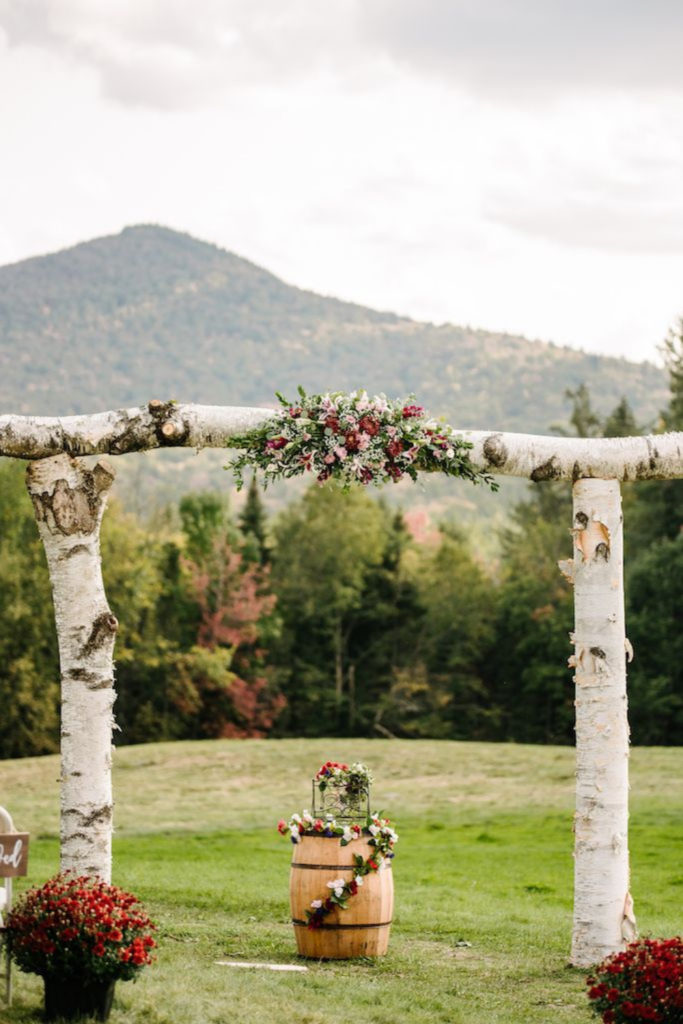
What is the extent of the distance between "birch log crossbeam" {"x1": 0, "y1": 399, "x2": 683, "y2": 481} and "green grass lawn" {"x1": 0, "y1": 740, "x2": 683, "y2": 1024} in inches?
160

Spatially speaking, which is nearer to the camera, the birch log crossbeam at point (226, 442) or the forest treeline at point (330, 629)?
the birch log crossbeam at point (226, 442)

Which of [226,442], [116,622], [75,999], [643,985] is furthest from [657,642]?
[75,999]

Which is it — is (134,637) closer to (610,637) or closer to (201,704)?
(201,704)

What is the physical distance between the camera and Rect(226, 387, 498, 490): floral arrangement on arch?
410 inches

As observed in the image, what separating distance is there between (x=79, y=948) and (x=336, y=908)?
3448 millimetres

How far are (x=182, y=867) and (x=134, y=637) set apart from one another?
31.7 meters

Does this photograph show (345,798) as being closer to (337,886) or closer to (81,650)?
(337,886)

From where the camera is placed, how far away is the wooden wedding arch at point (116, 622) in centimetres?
991

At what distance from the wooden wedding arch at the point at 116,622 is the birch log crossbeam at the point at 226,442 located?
0.03ft

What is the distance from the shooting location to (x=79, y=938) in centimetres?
793

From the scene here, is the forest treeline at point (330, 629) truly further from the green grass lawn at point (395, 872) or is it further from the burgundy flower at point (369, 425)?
the burgundy flower at point (369, 425)

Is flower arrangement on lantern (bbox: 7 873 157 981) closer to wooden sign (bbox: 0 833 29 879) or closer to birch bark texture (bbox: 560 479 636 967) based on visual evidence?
wooden sign (bbox: 0 833 29 879)

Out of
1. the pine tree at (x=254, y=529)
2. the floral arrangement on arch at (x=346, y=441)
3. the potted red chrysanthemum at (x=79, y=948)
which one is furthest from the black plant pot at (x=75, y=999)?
the pine tree at (x=254, y=529)

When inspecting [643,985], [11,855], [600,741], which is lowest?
[643,985]
